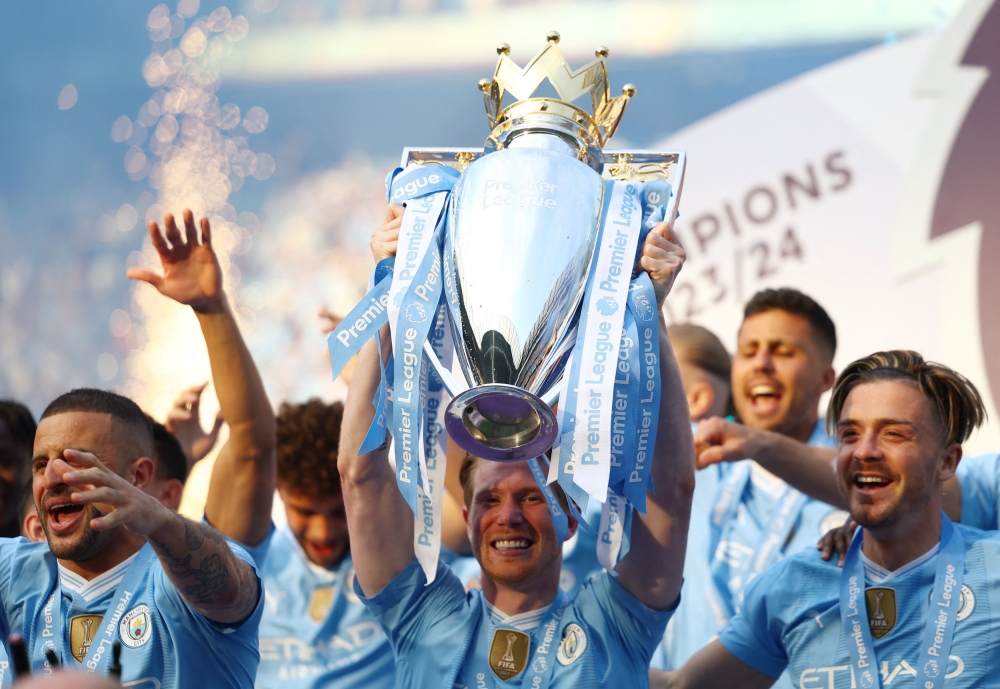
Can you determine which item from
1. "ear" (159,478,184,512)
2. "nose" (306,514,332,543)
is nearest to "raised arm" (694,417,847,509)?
"nose" (306,514,332,543)

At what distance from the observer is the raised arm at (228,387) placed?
3180 millimetres

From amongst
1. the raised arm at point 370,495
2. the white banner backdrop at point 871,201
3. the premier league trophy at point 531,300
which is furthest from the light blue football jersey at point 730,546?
the premier league trophy at point 531,300

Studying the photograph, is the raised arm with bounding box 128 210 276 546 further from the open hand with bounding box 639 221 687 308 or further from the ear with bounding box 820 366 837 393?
the ear with bounding box 820 366 837 393

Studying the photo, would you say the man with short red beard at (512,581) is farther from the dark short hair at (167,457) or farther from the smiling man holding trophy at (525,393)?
the dark short hair at (167,457)

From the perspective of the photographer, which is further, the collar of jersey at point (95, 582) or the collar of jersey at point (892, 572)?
the collar of jersey at point (892, 572)

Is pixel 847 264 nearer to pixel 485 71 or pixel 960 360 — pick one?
pixel 960 360

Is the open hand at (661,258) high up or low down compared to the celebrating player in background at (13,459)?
up

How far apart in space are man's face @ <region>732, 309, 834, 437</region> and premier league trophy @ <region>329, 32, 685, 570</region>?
1.42 meters

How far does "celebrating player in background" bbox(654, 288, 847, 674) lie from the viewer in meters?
3.63

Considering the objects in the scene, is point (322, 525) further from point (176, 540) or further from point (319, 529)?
point (176, 540)

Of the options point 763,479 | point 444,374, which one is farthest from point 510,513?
point 763,479

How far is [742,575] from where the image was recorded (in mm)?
3629

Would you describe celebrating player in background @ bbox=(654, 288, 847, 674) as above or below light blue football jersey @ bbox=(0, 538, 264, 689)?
above

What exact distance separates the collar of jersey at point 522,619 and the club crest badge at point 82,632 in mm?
923
